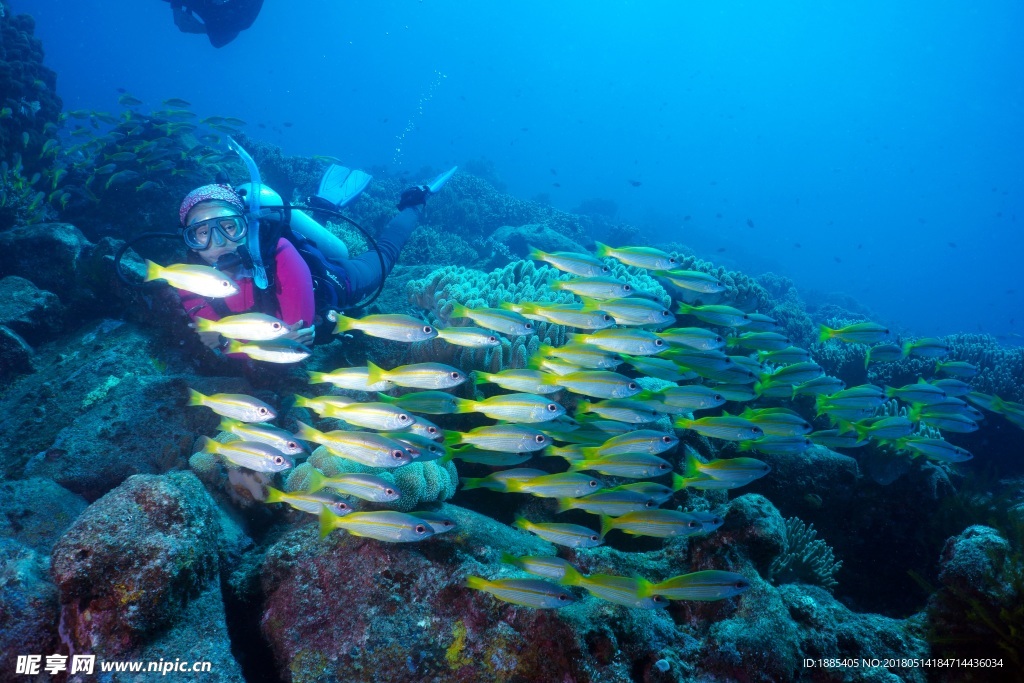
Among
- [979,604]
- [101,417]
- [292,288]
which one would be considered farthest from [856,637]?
[101,417]

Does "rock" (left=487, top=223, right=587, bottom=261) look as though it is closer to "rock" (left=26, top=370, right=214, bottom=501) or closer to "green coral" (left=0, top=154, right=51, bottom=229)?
"rock" (left=26, top=370, right=214, bottom=501)

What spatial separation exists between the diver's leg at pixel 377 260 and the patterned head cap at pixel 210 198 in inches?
67.6

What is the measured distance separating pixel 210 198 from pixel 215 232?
1.32 ft

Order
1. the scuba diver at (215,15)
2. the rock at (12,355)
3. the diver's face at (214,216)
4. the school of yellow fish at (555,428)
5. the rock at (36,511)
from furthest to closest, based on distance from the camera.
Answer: the scuba diver at (215,15), the rock at (12,355), the diver's face at (214,216), the rock at (36,511), the school of yellow fish at (555,428)

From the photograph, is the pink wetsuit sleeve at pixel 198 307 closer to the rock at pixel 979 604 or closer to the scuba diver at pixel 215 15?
the rock at pixel 979 604

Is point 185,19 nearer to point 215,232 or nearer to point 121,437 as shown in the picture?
point 215,232

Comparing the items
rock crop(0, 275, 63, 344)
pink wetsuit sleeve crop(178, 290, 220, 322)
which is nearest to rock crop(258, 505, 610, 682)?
pink wetsuit sleeve crop(178, 290, 220, 322)

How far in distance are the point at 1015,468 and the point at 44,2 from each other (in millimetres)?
258794

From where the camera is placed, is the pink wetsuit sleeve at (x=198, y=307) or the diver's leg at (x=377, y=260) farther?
the diver's leg at (x=377, y=260)

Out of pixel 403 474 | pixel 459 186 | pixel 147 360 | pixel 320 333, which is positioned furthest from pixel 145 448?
pixel 459 186

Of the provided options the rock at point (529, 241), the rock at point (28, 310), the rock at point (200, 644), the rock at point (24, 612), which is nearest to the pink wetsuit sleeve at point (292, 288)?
the rock at point (24, 612)

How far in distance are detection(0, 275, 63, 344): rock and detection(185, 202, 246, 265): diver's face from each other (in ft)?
13.6

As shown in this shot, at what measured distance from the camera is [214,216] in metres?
4.54

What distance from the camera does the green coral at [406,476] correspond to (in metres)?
3.16
